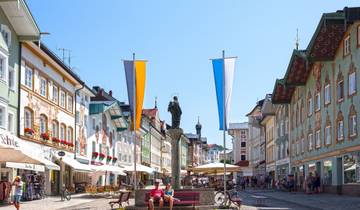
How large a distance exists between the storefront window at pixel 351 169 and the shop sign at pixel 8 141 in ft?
65.4

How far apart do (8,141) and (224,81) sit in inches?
367

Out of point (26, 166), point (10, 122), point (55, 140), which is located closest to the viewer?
point (10, 122)

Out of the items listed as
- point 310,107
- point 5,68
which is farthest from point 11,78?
point 310,107

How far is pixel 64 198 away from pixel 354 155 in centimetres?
1715

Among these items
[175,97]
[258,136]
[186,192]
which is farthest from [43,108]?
[258,136]

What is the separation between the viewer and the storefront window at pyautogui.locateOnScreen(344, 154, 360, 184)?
35625 mm

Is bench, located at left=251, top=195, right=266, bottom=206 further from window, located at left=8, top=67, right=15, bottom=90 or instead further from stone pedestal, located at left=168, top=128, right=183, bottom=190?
window, located at left=8, top=67, right=15, bottom=90

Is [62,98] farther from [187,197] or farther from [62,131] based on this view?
[187,197]

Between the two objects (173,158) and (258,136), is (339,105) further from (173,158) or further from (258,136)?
(258,136)

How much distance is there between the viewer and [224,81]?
26.6m

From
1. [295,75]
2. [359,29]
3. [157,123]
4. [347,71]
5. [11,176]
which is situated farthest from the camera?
[157,123]

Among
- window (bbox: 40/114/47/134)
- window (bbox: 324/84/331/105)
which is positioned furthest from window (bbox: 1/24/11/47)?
window (bbox: 324/84/331/105)

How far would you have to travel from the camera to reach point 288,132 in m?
61.8

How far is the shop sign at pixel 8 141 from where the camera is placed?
22.6 metres
